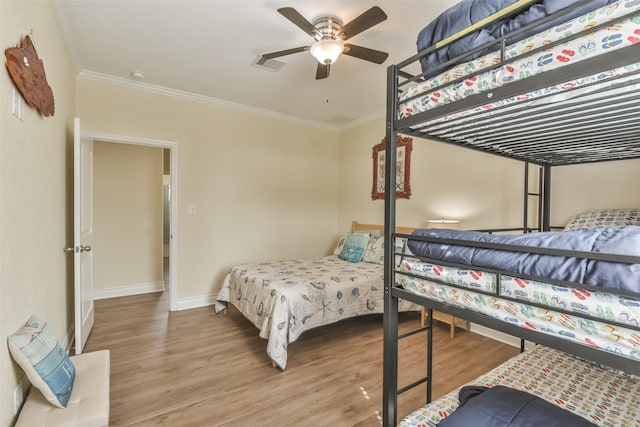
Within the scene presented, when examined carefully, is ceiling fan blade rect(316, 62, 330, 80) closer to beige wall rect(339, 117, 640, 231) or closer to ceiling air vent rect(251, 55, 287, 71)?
ceiling air vent rect(251, 55, 287, 71)

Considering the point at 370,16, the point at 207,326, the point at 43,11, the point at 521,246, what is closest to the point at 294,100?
the point at 370,16

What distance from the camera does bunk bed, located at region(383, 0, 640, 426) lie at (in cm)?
81

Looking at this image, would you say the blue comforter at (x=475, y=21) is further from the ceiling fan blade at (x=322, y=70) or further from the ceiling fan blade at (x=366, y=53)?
the ceiling fan blade at (x=322, y=70)

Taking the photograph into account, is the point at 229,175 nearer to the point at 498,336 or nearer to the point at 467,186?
the point at 467,186

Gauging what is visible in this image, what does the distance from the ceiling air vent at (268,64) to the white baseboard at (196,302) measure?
2.88 m

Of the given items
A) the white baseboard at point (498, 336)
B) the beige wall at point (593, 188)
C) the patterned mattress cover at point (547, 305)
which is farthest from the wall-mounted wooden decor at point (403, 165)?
the patterned mattress cover at point (547, 305)

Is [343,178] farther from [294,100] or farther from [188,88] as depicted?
[188,88]

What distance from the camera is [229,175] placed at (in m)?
4.18

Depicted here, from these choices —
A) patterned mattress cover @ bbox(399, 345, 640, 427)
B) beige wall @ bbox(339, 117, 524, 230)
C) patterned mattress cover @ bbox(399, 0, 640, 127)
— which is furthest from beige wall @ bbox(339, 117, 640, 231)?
patterned mattress cover @ bbox(399, 0, 640, 127)

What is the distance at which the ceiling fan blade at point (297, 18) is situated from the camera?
6.09 feet

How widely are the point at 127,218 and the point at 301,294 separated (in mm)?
3288

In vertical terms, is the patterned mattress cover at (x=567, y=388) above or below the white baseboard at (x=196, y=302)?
above

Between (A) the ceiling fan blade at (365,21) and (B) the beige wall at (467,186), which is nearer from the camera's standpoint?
(A) the ceiling fan blade at (365,21)

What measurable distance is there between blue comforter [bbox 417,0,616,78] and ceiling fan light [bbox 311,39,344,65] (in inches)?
39.4
